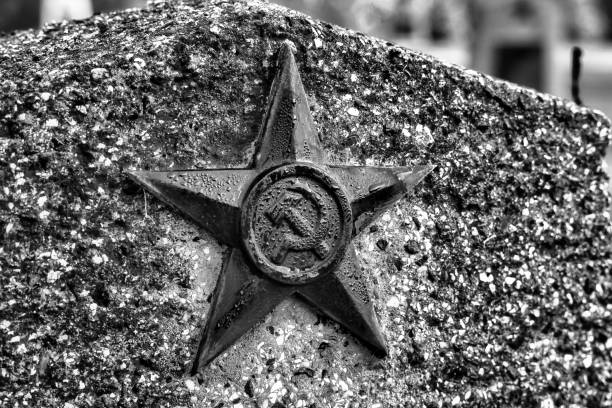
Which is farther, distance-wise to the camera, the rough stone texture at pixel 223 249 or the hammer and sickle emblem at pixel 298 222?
the hammer and sickle emblem at pixel 298 222

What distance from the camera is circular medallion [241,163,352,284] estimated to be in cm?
194

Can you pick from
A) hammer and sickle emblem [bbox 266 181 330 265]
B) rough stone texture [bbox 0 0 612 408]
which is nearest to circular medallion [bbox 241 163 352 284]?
hammer and sickle emblem [bbox 266 181 330 265]

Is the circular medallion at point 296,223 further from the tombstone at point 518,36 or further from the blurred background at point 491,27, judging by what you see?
the tombstone at point 518,36

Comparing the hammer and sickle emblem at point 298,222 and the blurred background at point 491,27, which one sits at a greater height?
the hammer and sickle emblem at point 298,222

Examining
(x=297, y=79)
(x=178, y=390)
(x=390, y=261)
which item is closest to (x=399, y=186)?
(x=390, y=261)

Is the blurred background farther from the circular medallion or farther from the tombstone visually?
the circular medallion

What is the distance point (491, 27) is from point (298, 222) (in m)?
7.86

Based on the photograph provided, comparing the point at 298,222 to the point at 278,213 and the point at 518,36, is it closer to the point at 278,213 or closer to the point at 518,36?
the point at 278,213

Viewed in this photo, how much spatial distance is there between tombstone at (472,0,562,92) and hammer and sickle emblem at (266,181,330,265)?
25.2 feet

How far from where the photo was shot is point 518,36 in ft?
30.3

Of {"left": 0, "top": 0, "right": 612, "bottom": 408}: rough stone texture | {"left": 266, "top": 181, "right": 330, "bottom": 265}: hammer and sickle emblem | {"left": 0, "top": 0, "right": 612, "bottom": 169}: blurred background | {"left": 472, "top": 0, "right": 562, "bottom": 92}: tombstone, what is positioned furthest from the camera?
{"left": 472, "top": 0, "right": 562, "bottom": 92}: tombstone

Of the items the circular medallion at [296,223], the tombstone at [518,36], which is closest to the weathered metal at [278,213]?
the circular medallion at [296,223]

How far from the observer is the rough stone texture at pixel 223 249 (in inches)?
72.9

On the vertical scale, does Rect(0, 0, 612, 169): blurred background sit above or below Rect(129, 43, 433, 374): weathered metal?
below
